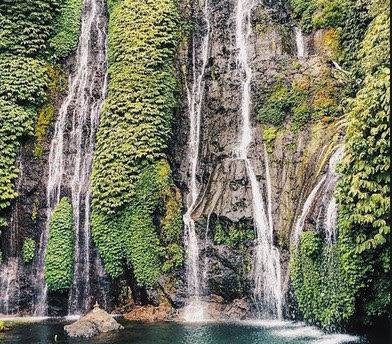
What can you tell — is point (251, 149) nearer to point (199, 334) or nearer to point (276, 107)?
point (276, 107)

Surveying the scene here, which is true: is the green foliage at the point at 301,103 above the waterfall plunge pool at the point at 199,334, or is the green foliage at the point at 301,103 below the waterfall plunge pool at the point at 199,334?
above

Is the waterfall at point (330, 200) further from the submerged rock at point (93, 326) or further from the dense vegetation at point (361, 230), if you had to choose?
the submerged rock at point (93, 326)

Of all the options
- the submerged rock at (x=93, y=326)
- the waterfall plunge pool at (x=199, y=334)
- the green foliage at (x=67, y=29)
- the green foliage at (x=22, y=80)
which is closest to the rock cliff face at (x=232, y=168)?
the green foliage at (x=67, y=29)

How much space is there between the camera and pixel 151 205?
745 inches

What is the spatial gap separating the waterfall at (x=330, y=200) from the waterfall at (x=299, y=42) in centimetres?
824

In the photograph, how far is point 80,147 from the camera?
21078mm

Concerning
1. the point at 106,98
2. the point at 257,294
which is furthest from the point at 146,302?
the point at 106,98

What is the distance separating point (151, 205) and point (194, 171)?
2.72 m

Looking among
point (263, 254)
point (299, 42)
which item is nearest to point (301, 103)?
point (299, 42)

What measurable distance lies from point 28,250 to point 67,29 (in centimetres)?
1122

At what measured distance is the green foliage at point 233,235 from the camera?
17359 mm

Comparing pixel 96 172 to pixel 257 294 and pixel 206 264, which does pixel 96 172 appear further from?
pixel 257 294

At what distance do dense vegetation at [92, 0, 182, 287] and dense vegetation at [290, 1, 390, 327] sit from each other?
19.5ft

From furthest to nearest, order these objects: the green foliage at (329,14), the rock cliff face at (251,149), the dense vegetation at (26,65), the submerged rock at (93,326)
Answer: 1. the green foliage at (329,14)
2. the dense vegetation at (26,65)
3. the rock cliff face at (251,149)
4. the submerged rock at (93,326)
